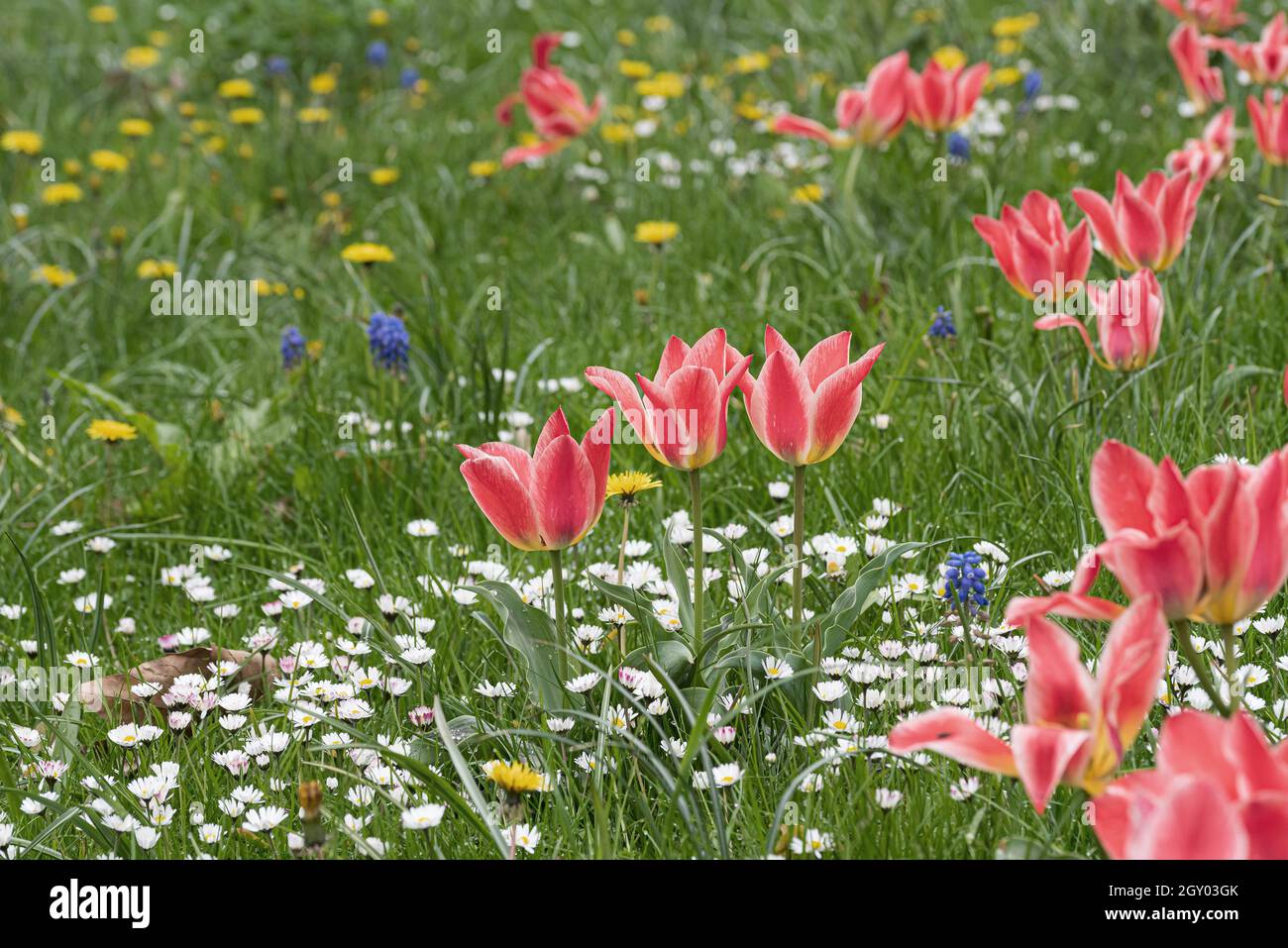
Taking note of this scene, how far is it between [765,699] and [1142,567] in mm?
749

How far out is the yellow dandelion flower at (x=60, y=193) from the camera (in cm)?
457

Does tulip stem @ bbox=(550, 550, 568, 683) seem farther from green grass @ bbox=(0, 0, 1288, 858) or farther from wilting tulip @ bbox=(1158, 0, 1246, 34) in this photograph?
wilting tulip @ bbox=(1158, 0, 1246, 34)

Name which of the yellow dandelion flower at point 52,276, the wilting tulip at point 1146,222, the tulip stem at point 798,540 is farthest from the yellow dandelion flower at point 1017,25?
the tulip stem at point 798,540

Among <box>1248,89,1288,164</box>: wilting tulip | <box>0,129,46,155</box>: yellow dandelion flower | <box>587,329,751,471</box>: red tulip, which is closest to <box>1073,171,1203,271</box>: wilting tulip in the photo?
<box>1248,89,1288,164</box>: wilting tulip

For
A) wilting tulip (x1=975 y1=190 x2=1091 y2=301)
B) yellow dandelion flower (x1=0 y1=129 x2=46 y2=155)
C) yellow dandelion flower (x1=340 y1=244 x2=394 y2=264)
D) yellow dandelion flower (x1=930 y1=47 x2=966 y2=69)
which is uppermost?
yellow dandelion flower (x1=930 y1=47 x2=966 y2=69)

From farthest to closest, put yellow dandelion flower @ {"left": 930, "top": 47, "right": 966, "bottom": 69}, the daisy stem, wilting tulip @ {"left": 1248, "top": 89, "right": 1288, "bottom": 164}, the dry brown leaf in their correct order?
1. yellow dandelion flower @ {"left": 930, "top": 47, "right": 966, "bottom": 69}
2. wilting tulip @ {"left": 1248, "top": 89, "right": 1288, "bottom": 164}
3. the dry brown leaf
4. the daisy stem

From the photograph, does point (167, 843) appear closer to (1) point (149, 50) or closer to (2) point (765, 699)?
(2) point (765, 699)

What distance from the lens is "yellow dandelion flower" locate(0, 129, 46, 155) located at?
478 cm

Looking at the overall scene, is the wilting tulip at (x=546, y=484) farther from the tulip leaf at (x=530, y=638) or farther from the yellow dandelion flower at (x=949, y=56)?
the yellow dandelion flower at (x=949, y=56)

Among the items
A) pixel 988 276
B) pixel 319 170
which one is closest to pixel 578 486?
pixel 988 276

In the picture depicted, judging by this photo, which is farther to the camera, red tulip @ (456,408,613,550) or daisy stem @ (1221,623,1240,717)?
red tulip @ (456,408,613,550)

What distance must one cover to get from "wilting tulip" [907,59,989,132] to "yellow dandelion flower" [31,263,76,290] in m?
2.29

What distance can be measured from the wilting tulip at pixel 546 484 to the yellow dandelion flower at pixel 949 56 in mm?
3652

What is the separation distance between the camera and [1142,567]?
3.89ft
